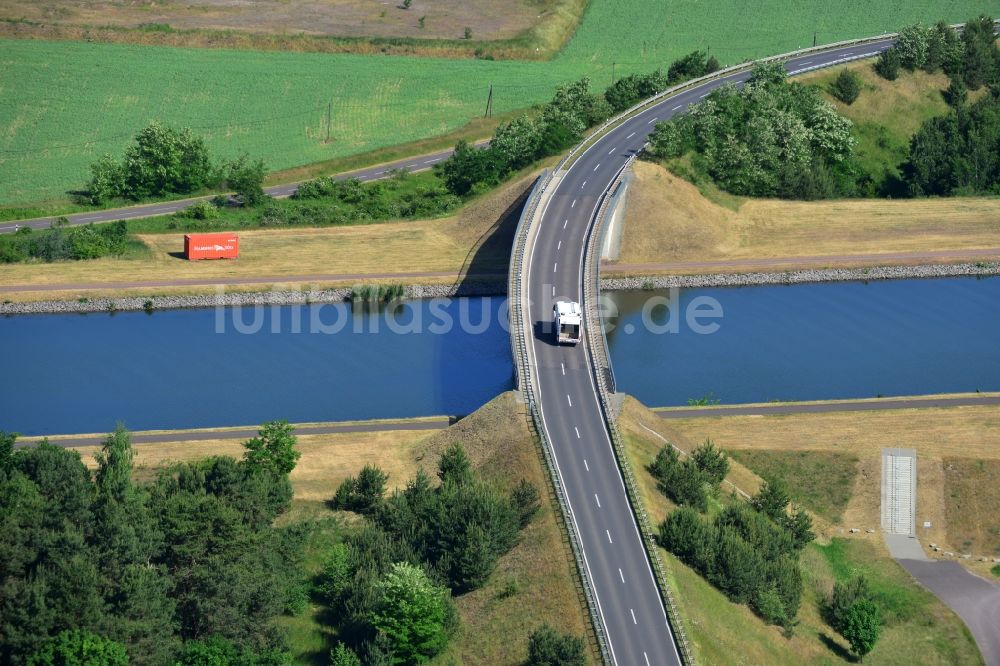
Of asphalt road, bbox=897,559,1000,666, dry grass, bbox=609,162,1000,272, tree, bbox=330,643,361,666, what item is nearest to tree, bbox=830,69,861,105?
dry grass, bbox=609,162,1000,272

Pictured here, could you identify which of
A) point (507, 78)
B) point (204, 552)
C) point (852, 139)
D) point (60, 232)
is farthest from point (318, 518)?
point (507, 78)

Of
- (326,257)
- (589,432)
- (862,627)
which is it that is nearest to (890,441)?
(589,432)

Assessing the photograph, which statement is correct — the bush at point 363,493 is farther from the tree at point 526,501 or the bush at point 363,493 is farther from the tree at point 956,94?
the tree at point 956,94

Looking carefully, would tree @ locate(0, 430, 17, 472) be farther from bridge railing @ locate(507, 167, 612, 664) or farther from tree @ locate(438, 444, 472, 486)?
bridge railing @ locate(507, 167, 612, 664)

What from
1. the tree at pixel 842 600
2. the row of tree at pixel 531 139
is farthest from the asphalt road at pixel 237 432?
the row of tree at pixel 531 139

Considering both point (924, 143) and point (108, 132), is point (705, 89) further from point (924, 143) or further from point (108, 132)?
point (108, 132)
